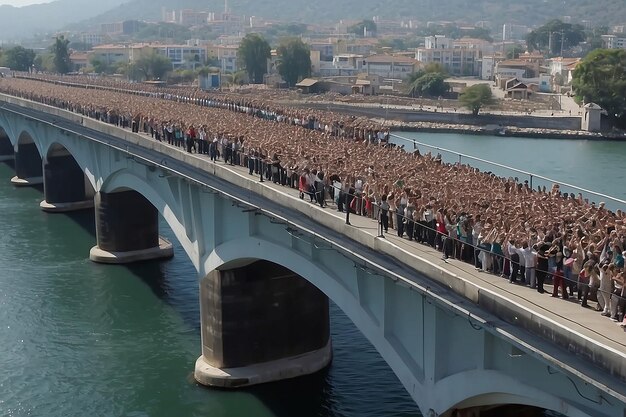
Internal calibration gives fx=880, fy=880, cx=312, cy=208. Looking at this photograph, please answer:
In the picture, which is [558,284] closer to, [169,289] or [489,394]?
[489,394]

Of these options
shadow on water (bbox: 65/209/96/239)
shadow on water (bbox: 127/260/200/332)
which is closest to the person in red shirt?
shadow on water (bbox: 127/260/200/332)

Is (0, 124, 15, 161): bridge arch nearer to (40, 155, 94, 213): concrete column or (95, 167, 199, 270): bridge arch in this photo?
(40, 155, 94, 213): concrete column

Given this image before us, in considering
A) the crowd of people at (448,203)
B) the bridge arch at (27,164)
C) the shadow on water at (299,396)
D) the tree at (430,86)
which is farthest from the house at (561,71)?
the shadow on water at (299,396)

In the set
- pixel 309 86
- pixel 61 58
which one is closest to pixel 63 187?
pixel 309 86

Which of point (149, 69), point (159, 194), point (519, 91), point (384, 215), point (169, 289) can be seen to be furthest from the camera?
point (149, 69)

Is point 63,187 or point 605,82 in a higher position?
point 605,82

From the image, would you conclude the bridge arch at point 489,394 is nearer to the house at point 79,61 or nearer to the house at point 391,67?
the house at point 391,67
